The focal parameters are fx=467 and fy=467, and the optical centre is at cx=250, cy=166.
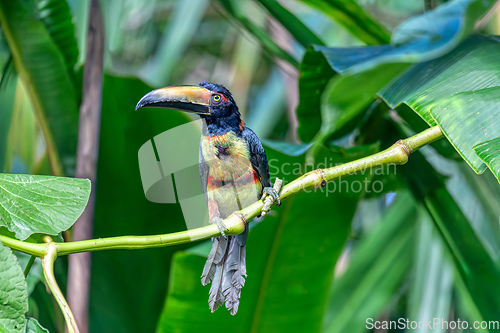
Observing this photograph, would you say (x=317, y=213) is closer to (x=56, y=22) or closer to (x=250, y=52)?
(x=56, y=22)

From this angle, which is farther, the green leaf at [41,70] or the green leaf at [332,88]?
the green leaf at [41,70]

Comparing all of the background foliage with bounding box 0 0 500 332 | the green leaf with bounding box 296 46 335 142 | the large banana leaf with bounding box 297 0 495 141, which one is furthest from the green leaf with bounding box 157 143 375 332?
the large banana leaf with bounding box 297 0 495 141

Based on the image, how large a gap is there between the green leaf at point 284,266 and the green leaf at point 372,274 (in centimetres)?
40

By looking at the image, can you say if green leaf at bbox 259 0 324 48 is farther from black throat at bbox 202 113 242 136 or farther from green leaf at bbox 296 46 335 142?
black throat at bbox 202 113 242 136

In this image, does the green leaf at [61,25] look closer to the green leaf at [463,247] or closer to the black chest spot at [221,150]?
the black chest spot at [221,150]

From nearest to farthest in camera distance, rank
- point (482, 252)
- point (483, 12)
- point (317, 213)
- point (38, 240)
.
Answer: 1. point (38, 240)
2. point (483, 12)
3. point (482, 252)
4. point (317, 213)

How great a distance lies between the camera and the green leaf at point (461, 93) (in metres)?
0.77

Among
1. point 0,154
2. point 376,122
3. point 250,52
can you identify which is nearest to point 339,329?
point 376,122

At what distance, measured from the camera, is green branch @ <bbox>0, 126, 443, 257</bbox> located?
62cm

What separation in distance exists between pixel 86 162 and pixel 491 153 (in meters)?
0.93

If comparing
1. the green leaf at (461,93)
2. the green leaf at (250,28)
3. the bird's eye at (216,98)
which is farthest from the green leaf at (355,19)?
the bird's eye at (216,98)

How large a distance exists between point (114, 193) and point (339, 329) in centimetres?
91

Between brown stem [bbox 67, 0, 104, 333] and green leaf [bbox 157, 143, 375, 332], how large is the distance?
0.22 m

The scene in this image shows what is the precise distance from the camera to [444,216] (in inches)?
46.2
